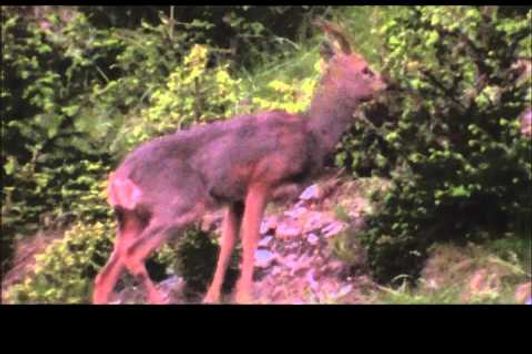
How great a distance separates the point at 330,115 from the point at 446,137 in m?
0.43

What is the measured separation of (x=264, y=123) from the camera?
403cm

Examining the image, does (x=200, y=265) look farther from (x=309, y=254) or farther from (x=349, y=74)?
(x=349, y=74)

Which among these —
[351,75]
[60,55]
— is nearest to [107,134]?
[60,55]

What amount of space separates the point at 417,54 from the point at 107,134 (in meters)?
1.19

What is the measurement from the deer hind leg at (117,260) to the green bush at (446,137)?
0.84 m

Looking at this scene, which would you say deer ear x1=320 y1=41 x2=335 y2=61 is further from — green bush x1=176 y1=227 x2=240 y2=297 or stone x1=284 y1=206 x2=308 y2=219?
green bush x1=176 y1=227 x2=240 y2=297

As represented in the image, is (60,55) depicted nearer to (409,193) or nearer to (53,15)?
(53,15)

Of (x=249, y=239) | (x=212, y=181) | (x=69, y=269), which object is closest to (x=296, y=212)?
(x=249, y=239)

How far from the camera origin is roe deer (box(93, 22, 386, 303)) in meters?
3.96

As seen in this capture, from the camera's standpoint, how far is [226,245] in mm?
4016

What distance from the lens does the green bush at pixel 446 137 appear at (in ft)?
13.2

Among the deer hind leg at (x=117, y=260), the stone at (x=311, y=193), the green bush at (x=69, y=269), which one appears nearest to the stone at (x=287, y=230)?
the stone at (x=311, y=193)
